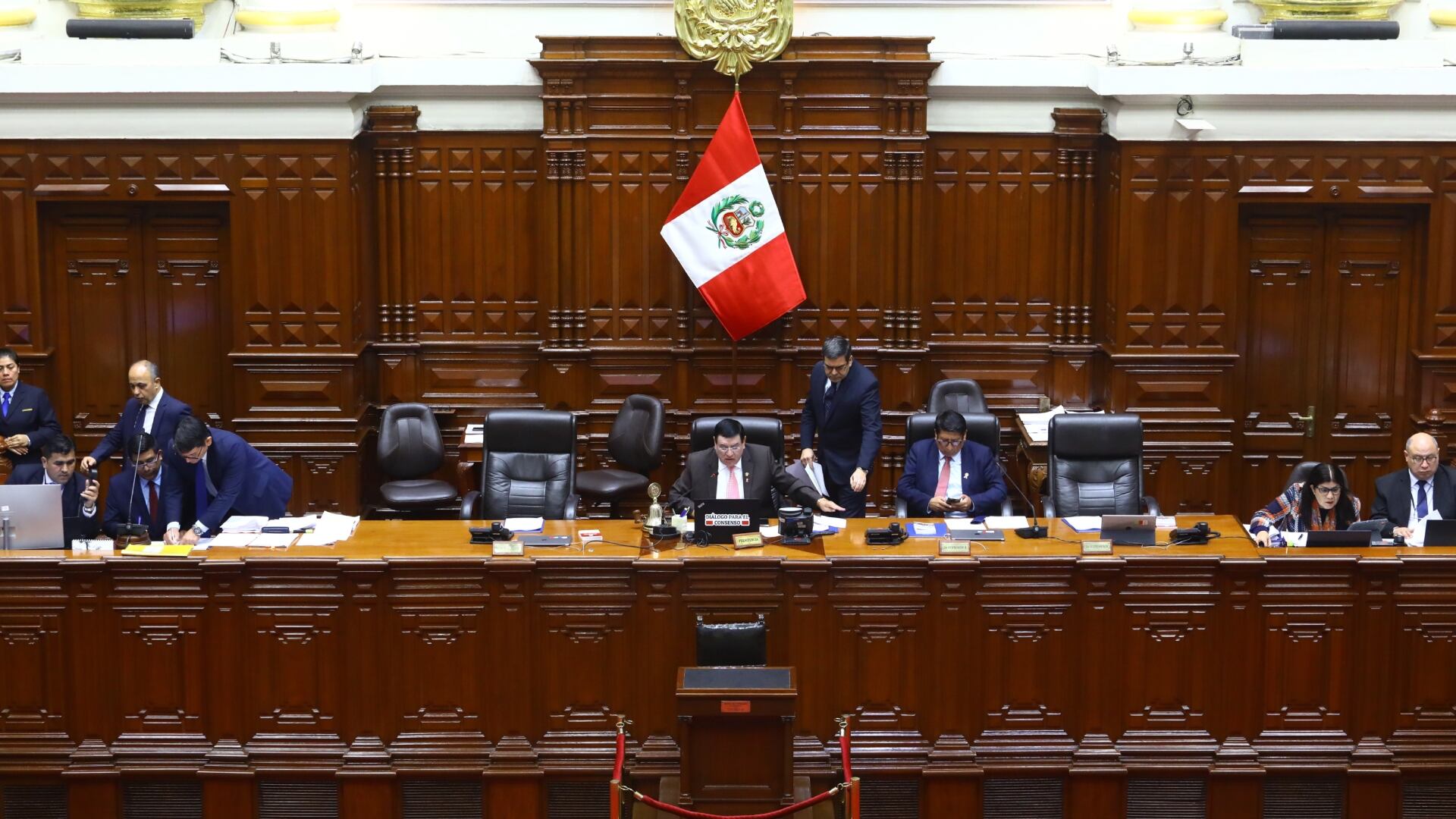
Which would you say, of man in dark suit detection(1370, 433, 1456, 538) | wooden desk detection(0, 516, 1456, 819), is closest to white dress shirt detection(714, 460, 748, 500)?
wooden desk detection(0, 516, 1456, 819)

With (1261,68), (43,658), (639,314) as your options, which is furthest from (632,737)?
(1261,68)

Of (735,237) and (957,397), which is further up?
(735,237)

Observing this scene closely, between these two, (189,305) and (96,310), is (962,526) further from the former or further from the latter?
(96,310)

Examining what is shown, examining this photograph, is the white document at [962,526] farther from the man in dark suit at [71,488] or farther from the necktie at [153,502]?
the man in dark suit at [71,488]

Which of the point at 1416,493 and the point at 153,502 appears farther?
the point at 1416,493

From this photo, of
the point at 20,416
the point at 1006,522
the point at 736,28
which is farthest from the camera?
the point at 736,28

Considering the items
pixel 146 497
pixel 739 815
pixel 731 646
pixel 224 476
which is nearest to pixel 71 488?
pixel 146 497

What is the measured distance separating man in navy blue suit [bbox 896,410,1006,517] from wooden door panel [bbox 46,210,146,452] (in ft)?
16.1

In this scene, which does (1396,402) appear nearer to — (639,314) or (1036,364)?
(1036,364)

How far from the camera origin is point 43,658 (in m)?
8.25

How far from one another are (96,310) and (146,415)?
1947 mm

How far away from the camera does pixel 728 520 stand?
857 cm

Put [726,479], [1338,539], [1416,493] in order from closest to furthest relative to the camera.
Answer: [1338,539], [1416,493], [726,479]

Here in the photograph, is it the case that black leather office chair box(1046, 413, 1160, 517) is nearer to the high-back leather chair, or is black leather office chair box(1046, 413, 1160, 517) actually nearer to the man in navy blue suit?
the man in navy blue suit
